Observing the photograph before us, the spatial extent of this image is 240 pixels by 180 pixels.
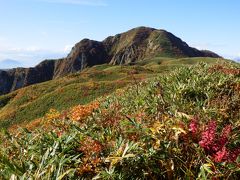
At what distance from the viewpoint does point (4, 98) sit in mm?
55438

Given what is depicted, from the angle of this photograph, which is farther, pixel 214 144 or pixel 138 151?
pixel 138 151

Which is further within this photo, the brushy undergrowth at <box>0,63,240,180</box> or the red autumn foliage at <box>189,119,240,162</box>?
the red autumn foliage at <box>189,119,240,162</box>

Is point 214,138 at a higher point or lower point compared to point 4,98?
higher

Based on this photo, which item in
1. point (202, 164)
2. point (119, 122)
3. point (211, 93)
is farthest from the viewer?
point (211, 93)

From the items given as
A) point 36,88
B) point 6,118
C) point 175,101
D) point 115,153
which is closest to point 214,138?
point 115,153

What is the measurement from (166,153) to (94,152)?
3.83 feet

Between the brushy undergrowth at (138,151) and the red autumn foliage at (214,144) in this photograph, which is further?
the red autumn foliage at (214,144)

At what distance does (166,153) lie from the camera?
22.3 feet

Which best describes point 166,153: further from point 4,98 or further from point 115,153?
point 4,98

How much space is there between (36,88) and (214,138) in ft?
163

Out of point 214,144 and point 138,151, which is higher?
point 214,144

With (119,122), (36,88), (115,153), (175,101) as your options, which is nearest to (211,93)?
(175,101)

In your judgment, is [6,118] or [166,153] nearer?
[166,153]

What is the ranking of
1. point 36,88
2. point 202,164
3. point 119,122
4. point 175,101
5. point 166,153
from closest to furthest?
1. point 202,164
2. point 166,153
3. point 119,122
4. point 175,101
5. point 36,88
